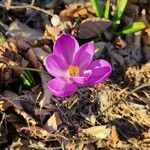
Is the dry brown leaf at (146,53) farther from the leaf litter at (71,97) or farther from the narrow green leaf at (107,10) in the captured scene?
the narrow green leaf at (107,10)

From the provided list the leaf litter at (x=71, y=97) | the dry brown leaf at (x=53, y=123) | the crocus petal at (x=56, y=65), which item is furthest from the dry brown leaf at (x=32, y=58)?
the dry brown leaf at (x=53, y=123)

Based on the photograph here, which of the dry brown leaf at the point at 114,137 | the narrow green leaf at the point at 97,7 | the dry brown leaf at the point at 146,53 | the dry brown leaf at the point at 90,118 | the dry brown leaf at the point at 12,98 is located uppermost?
the narrow green leaf at the point at 97,7

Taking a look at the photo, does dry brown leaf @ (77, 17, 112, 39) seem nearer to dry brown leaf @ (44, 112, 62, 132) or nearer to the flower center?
the flower center

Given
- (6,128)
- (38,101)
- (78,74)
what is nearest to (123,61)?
(78,74)

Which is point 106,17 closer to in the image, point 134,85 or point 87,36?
point 87,36

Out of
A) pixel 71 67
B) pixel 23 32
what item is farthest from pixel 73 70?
pixel 23 32

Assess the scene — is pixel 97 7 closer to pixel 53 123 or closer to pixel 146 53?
pixel 146 53

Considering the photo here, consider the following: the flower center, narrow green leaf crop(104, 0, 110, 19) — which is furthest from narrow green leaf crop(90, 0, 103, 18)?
the flower center
